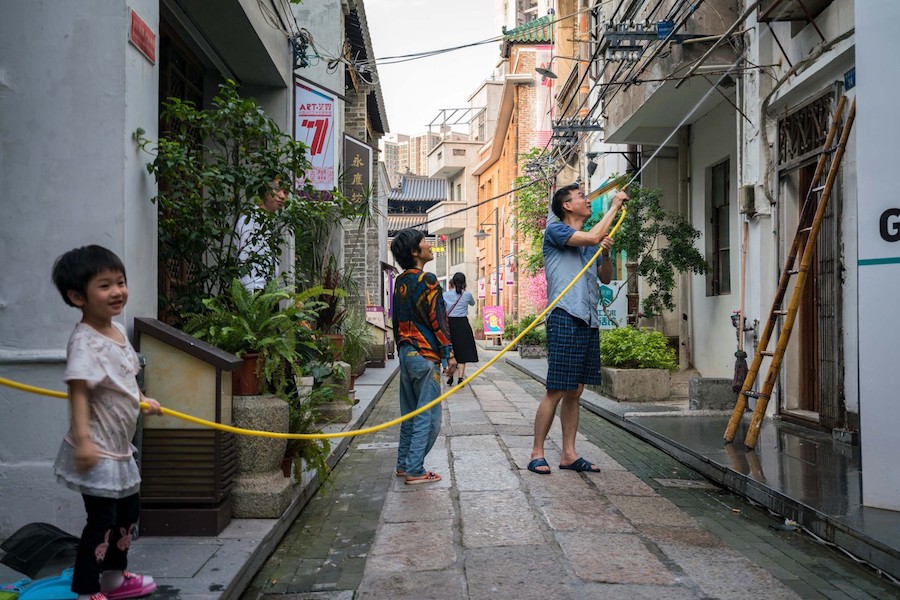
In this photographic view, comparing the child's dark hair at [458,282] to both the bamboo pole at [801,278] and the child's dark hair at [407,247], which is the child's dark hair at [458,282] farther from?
the child's dark hair at [407,247]

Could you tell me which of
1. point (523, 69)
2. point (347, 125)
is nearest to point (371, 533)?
point (347, 125)

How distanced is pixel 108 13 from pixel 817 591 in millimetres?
4258

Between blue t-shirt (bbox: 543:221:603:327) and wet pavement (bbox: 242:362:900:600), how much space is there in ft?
3.82

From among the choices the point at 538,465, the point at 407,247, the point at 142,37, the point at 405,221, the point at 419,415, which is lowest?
the point at 538,465

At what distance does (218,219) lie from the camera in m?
5.47

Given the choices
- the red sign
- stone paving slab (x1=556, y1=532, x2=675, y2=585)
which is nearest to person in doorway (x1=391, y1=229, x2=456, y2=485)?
stone paving slab (x1=556, y1=532, x2=675, y2=585)

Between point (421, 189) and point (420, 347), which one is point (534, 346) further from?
point (421, 189)

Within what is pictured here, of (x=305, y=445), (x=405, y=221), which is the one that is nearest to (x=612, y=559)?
(x=305, y=445)

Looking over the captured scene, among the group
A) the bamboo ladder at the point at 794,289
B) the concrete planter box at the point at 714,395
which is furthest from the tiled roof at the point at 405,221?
the bamboo ladder at the point at 794,289

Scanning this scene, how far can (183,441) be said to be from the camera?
14.3 ft

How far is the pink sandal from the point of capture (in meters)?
3.30

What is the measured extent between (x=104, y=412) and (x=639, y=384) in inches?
337

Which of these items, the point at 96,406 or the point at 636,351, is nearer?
the point at 96,406

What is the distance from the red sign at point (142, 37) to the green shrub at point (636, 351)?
25.1 feet
